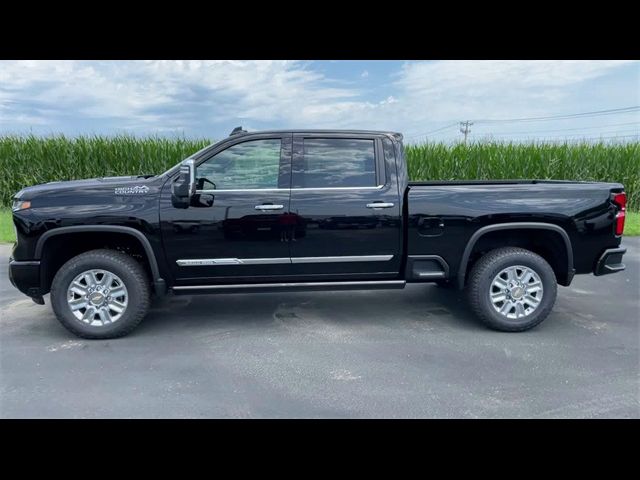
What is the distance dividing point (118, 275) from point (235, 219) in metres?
1.20

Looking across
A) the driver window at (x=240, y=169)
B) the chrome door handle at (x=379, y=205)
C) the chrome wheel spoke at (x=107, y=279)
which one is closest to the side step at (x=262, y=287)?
the chrome wheel spoke at (x=107, y=279)

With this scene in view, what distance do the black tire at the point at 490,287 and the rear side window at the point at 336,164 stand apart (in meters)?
1.44

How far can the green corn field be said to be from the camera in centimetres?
1327

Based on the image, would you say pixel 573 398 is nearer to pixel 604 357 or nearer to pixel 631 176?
pixel 604 357

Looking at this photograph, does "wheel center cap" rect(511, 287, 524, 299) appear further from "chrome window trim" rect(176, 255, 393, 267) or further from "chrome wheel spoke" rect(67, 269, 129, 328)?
"chrome wheel spoke" rect(67, 269, 129, 328)

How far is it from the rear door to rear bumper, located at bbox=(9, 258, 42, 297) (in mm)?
2352

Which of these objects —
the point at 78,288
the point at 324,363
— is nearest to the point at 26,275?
the point at 78,288

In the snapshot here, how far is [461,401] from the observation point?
3201mm

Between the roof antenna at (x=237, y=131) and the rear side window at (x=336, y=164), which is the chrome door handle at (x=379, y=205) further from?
the roof antenna at (x=237, y=131)

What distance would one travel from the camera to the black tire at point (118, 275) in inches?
165

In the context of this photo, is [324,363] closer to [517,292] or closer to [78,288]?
[517,292]

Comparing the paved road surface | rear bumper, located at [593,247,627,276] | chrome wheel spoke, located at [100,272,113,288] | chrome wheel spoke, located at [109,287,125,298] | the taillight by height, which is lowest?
the paved road surface

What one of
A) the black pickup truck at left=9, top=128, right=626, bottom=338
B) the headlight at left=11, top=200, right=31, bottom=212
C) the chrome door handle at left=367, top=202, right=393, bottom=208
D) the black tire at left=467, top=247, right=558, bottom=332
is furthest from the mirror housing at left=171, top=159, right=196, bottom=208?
the black tire at left=467, top=247, right=558, bottom=332

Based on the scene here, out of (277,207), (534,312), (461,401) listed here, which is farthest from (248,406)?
(534,312)
